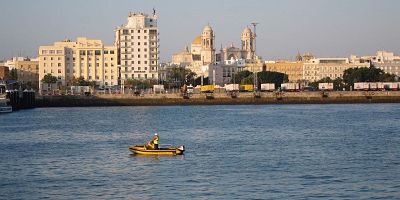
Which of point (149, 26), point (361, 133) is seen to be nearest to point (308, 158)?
point (361, 133)

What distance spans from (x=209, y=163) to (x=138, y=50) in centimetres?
12926

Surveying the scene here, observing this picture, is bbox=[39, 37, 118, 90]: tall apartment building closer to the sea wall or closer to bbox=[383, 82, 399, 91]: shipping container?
the sea wall

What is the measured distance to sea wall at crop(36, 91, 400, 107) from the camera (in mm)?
134500

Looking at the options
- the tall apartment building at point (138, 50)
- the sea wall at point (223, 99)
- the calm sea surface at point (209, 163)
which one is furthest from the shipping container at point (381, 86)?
the calm sea surface at point (209, 163)

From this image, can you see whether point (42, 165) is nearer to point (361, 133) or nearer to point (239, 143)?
point (239, 143)

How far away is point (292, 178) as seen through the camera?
4022 cm

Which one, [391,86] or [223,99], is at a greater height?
[391,86]

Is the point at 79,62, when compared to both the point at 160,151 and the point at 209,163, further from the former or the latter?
the point at 209,163

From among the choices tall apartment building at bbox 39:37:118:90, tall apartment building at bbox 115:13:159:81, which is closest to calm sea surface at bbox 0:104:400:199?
tall apartment building at bbox 115:13:159:81

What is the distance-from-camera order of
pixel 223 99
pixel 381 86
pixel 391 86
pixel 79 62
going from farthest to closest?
pixel 79 62
pixel 391 86
pixel 381 86
pixel 223 99

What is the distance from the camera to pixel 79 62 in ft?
586

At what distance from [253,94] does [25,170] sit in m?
96.0

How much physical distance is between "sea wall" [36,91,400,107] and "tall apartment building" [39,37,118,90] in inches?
→ 1621

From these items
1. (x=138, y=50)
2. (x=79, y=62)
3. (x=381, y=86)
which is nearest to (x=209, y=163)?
(x=381, y=86)
